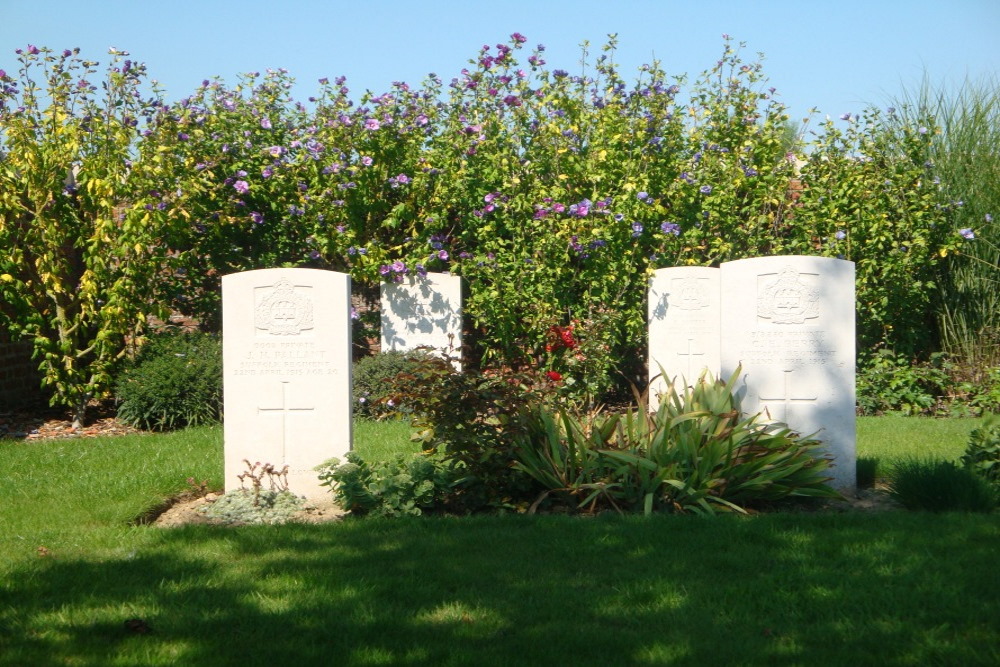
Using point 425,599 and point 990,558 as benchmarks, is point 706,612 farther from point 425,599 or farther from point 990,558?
point 990,558

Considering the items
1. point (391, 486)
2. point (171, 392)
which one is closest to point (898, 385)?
point (391, 486)

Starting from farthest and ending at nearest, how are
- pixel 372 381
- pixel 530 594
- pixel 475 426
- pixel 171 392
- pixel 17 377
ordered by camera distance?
pixel 17 377
pixel 372 381
pixel 171 392
pixel 475 426
pixel 530 594

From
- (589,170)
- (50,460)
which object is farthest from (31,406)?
(589,170)

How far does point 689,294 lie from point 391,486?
4.28 meters

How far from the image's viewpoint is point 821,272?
263 inches

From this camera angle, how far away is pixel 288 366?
20.7 ft

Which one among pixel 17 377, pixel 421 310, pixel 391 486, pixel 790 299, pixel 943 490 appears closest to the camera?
pixel 943 490

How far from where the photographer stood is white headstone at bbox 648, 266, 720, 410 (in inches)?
362

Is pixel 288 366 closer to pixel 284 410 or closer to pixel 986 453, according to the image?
pixel 284 410

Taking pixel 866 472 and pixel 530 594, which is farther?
pixel 866 472

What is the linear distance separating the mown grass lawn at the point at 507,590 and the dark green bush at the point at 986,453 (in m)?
0.74

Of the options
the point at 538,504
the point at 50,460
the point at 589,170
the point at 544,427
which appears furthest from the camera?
the point at 589,170

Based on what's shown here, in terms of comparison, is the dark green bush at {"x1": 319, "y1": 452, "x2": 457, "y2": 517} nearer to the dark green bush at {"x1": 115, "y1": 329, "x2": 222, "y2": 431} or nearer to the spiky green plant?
the spiky green plant

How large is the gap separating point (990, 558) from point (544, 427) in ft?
8.53
